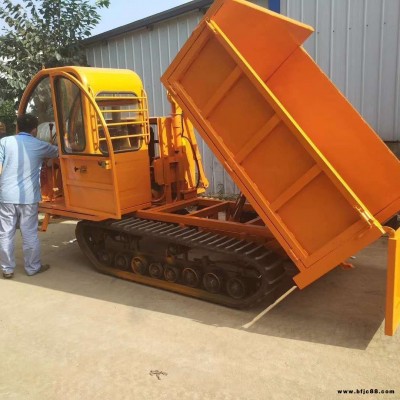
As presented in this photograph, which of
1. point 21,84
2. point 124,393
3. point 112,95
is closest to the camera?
point 124,393

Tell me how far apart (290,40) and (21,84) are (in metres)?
7.38

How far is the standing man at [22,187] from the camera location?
506 centimetres

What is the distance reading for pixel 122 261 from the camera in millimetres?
5094

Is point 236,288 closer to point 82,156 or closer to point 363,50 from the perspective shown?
point 82,156

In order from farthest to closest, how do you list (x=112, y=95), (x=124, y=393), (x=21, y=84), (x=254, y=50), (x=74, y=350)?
1. (x=21, y=84)
2. (x=112, y=95)
3. (x=254, y=50)
4. (x=74, y=350)
5. (x=124, y=393)

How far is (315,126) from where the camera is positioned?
3941 millimetres

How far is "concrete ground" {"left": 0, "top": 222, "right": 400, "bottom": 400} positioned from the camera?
3.00 metres

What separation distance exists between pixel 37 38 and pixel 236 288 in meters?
7.98

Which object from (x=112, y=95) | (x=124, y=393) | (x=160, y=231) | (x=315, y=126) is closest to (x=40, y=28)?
(x=112, y=95)

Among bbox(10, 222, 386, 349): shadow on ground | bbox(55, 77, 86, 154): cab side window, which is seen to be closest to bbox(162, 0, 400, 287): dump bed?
bbox(10, 222, 386, 349): shadow on ground

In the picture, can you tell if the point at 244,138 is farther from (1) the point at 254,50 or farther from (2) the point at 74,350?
(2) the point at 74,350

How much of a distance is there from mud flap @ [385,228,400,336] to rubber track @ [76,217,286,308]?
3.17 ft

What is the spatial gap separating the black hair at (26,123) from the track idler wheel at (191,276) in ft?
8.53

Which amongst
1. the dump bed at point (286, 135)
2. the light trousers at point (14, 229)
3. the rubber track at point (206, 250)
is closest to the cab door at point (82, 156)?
the rubber track at point (206, 250)
